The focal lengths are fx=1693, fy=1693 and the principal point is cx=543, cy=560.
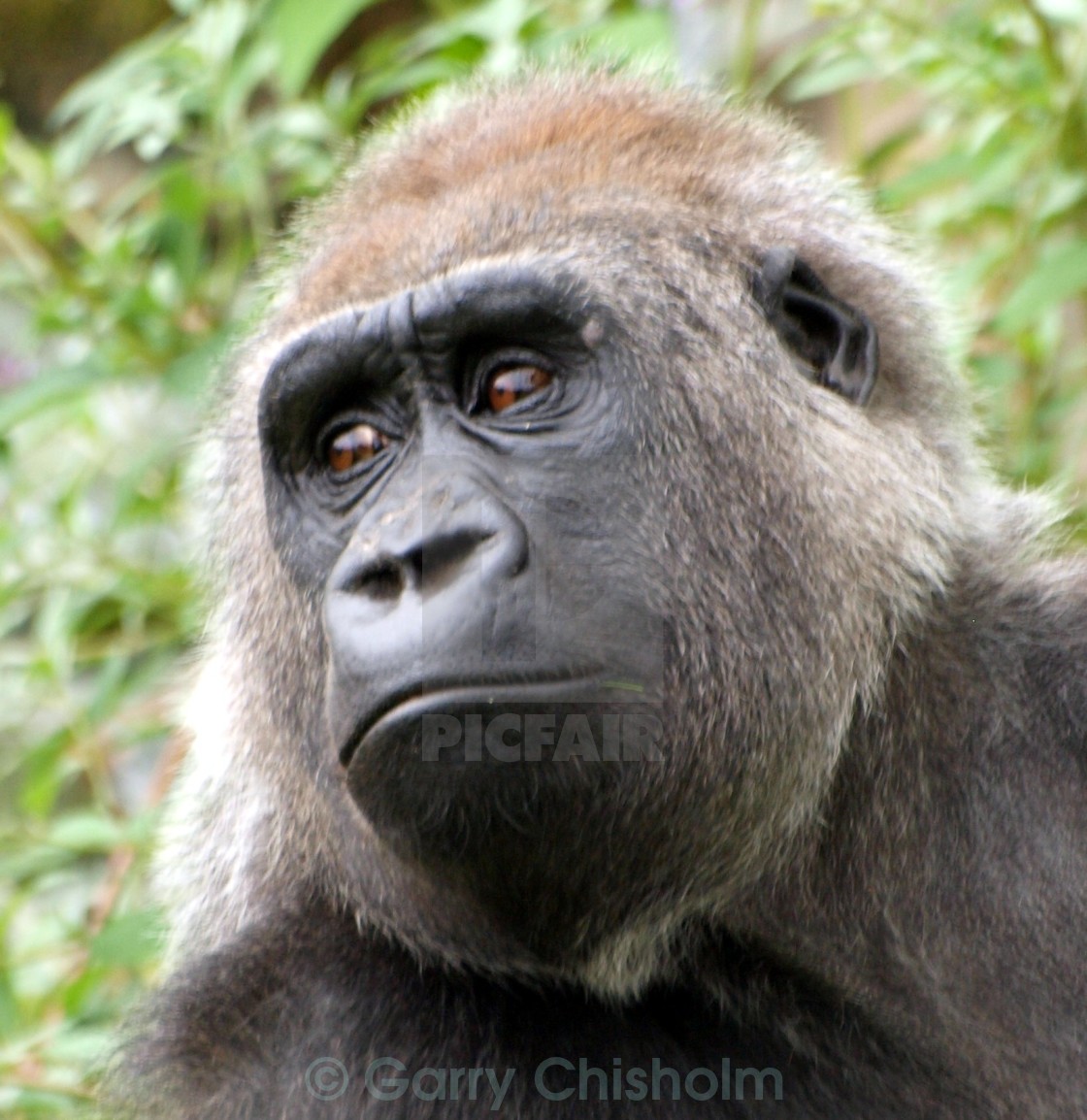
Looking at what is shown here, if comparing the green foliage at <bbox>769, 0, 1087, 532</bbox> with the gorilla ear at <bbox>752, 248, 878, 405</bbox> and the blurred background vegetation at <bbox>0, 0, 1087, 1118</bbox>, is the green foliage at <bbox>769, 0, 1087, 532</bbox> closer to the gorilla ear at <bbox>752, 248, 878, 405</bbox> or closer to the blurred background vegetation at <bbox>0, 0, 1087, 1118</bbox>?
the blurred background vegetation at <bbox>0, 0, 1087, 1118</bbox>

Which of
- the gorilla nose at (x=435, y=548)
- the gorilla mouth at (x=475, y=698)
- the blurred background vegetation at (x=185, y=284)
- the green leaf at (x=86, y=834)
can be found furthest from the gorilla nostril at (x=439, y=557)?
the green leaf at (x=86, y=834)

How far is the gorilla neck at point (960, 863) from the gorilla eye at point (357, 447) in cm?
113

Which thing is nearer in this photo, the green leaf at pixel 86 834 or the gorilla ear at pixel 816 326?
the gorilla ear at pixel 816 326

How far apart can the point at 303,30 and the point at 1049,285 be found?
2.07 metres

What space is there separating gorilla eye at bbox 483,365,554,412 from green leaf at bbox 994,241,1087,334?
179 centimetres

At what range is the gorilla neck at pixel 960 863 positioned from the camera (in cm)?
335

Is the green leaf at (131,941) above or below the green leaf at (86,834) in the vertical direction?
above

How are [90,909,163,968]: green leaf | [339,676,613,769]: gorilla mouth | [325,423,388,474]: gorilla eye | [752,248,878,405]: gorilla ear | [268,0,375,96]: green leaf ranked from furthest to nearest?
[90,909,163,968]: green leaf → [268,0,375,96]: green leaf → [752,248,878,405]: gorilla ear → [325,423,388,474]: gorilla eye → [339,676,613,769]: gorilla mouth

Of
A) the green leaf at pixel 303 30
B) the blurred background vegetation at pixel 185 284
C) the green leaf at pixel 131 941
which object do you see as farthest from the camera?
the blurred background vegetation at pixel 185 284

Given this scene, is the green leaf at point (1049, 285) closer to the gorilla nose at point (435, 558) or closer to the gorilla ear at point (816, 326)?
the gorilla ear at point (816, 326)

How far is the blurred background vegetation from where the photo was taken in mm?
4941

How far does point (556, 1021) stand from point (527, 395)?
124 cm

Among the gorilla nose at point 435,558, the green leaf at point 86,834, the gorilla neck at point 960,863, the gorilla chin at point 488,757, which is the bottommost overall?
the green leaf at point 86,834

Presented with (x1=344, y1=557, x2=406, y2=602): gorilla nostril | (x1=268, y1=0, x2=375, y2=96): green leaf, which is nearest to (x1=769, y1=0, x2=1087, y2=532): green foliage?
(x1=268, y1=0, x2=375, y2=96): green leaf
